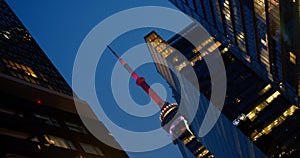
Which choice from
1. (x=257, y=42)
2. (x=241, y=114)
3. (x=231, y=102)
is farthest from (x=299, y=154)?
(x=257, y=42)

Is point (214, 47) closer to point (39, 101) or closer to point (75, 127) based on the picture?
point (75, 127)

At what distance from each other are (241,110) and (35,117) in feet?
220

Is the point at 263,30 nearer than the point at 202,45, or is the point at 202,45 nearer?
the point at 263,30

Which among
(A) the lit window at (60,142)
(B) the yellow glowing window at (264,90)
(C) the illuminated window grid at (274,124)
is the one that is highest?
(A) the lit window at (60,142)

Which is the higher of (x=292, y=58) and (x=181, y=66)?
(x=181, y=66)

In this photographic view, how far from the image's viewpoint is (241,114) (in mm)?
94062

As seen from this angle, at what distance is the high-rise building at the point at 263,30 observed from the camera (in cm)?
3553

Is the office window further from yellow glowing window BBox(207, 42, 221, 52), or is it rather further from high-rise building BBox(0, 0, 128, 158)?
yellow glowing window BBox(207, 42, 221, 52)

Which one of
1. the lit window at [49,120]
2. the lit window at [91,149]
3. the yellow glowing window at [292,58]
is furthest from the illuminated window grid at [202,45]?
the lit window at [49,120]

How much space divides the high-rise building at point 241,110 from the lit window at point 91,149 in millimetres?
40540

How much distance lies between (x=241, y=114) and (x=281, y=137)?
11.1 m

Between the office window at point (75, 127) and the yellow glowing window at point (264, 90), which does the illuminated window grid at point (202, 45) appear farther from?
the office window at point (75, 127)

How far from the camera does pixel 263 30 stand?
44.5 meters

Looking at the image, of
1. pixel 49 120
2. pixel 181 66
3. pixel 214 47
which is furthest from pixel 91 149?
pixel 214 47
